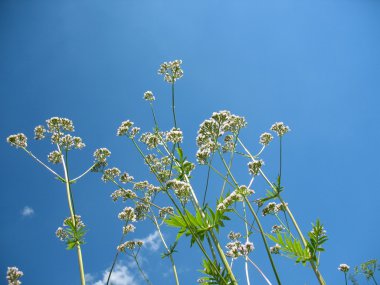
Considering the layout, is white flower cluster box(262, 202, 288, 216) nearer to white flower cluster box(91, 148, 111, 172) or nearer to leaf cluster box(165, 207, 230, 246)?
leaf cluster box(165, 207, 230, 246)

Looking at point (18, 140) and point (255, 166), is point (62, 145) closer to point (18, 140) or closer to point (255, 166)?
point (18, 140)

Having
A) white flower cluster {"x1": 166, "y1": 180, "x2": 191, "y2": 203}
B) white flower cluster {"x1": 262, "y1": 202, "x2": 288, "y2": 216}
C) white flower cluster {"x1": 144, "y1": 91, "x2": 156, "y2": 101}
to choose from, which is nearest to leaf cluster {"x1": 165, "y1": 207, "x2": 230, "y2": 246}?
white flower cluster {"x1": 166, "y1": 180, "x2": 191, "y2": 203}

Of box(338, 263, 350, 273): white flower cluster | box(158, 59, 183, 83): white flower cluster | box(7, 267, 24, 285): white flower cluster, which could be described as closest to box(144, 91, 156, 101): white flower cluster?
box(158, 59, 183, 83): white flower cluster

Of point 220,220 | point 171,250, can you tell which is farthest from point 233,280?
point 171,250

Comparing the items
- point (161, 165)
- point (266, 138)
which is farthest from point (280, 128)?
point (161, 165)

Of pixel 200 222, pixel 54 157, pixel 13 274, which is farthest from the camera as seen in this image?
pixel 54 157

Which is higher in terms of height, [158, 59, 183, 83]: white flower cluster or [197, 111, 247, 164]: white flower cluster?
[158, 59, 183, 83]: white flower cluster

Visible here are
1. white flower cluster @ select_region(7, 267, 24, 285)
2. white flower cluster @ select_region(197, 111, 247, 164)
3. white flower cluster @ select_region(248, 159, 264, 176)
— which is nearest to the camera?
white flower cluster @ select_region(7, 267, 24, 285)

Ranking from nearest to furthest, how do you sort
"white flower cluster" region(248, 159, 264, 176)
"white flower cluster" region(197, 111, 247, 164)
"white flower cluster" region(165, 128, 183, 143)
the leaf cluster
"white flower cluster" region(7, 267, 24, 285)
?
1. the leaf cluster
2. "white flower cluster" region(7, 267, 24, 285)
3. "white flower cluster" region(165, 128, 183, 143)
4. "white flower cluster" region(197, 111, 247, 164)
5. "white flower cluster" region(248, 159, 264, 176)

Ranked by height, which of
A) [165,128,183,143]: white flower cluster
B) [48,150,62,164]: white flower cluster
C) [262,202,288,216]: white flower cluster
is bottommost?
[262,202,288,216]: white flower cluster

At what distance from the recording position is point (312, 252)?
5.44 metres

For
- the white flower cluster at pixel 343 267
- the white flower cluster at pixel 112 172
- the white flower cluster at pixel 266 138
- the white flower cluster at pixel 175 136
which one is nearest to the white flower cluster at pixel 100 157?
the white flower cluster at pixel 112 172

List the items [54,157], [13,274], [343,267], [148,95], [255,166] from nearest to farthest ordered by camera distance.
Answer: [13,274] → [255,166] → [54,157] → [343,267] → [148,95]

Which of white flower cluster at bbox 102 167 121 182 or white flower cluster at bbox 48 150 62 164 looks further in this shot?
white flower cluster at bbox 102 167 121 182
